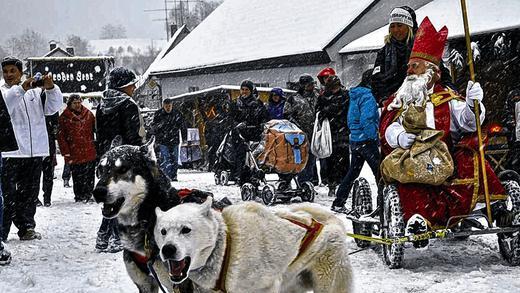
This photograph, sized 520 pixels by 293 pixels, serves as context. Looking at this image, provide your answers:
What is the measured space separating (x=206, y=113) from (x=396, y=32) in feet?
43.1

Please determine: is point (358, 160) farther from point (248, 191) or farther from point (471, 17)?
point (471, 17)

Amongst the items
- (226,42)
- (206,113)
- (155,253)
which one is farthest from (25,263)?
(226,42)

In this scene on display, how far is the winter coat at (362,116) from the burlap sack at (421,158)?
299 cm

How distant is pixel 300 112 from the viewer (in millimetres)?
12398

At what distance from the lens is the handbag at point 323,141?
11.5m

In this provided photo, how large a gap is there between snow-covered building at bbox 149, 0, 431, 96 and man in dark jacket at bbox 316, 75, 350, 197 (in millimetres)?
12410

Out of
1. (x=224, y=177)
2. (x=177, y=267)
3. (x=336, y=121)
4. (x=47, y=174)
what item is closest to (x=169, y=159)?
(x=224, y=177)

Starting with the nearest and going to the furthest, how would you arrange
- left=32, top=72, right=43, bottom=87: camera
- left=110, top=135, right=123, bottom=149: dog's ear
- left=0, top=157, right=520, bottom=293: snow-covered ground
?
1. left=0, top=157, right=520, bottom=293: snow-covered ground
2. left=110, top=135, right=123, bottom=149: dog's ear
3. left=32, top=72, right=43, bottom=87: camera

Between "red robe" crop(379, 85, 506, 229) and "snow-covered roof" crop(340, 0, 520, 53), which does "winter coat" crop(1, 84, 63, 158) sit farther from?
"snow-covered roof" crop(340, 0, 520, 53)

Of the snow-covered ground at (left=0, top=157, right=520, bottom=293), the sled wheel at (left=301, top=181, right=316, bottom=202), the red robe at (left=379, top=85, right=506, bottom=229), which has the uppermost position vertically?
the red robe at (left=379, top=85, right=506, bottom=229)

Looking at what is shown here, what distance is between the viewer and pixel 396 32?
293 inches

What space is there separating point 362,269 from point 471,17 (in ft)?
45.1

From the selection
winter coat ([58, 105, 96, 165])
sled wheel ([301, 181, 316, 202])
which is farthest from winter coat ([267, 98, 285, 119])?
winter coat ([58, 105, 96, 165])

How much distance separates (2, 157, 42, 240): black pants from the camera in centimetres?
856
